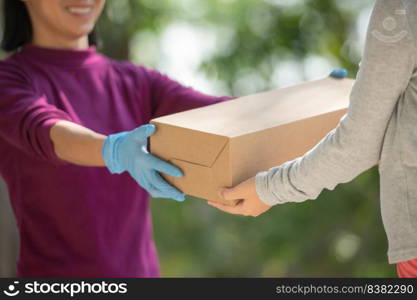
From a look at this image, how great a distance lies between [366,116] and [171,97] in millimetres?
822

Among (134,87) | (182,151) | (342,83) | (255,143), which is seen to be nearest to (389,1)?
(255,143)

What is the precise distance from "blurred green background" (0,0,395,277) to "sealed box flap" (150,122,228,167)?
5.96 feet

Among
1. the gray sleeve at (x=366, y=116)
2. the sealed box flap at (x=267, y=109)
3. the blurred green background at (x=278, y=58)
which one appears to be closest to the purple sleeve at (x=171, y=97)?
the sealed box flap at (x=267, y=109)

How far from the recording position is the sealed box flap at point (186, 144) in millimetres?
1516

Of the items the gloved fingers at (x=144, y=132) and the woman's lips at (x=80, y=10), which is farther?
the woman's lips at (x=80, y=10)

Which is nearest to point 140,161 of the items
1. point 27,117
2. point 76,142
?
point 76,142

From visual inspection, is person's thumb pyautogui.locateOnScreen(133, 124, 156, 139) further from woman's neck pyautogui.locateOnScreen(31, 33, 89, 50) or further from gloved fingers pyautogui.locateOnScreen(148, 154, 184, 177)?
woman's neck pyautogui.locateOnScreen(31, 33, 89, 50)

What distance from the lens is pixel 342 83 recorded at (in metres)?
1.94

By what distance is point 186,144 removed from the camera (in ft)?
5.13

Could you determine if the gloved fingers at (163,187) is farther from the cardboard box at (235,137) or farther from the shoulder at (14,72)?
the shoulder at (14,72)

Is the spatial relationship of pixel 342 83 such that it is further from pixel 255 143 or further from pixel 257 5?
pixel 257 5

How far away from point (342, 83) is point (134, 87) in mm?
544

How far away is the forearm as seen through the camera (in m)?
1.67

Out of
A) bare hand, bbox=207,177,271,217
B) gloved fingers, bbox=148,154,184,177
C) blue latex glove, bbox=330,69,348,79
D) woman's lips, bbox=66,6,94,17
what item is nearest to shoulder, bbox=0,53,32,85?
woman's lips, bbox=66,6,94,17
